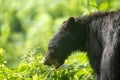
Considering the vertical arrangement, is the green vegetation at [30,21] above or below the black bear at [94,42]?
above

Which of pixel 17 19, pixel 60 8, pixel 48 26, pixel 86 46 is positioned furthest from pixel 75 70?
pixel 17 19

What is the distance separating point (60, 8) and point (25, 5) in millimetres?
834

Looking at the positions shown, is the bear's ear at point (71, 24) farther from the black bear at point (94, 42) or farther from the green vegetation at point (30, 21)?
the green vegetation at point (30, 21)

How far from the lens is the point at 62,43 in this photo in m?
7.86

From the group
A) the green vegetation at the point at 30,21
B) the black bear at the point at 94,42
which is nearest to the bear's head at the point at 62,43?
the black bear at the point at 94,42

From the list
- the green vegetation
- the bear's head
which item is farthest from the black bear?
the green vegetation

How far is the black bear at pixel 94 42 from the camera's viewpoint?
23.1 feet

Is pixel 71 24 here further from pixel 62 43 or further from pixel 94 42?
pixel 94 42

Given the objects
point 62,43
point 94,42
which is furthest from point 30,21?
point 94,42

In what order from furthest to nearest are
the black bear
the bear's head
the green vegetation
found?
the green vegetation → the bear's head → the black bear

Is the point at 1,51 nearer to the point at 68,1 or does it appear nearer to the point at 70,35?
the point at 70,35

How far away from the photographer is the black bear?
23.1 feet

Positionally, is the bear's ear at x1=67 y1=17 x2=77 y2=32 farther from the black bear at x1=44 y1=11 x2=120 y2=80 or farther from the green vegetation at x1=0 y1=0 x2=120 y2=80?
the green vegetation at x1=0 y1=0 x2=120 y2=80

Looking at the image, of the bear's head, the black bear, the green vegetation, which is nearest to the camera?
the black bear
